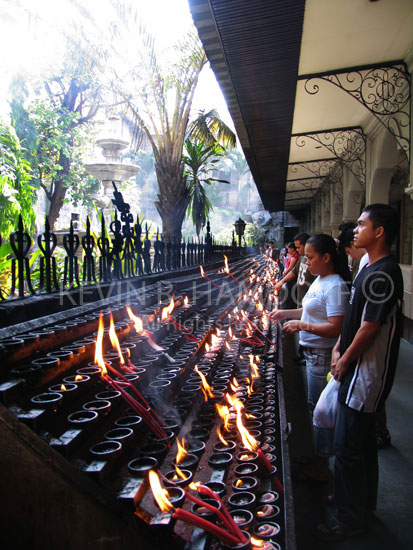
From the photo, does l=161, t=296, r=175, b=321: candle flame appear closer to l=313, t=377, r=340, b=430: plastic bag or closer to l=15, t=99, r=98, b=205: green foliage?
l=313, t=377, r=340, b=430: plastic bag

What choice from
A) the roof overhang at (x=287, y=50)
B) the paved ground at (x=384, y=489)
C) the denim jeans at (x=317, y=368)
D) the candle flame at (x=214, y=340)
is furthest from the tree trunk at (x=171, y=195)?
the denim jeans at (x=317, y=368)

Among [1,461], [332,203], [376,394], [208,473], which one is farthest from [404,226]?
[1,461]

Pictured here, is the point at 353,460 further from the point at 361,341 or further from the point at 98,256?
the point at 98,256

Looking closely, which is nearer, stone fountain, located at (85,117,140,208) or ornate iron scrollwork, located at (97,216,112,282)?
ornate iron scrollwork, located at (97,216,112,282)

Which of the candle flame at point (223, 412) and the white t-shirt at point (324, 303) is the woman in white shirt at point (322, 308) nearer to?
the white t-shirt at point (324, 303)

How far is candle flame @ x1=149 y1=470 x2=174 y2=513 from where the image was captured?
5.08 ft

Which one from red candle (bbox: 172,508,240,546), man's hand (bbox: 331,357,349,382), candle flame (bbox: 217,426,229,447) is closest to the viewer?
red candle (bbox: 172,508,240,546)

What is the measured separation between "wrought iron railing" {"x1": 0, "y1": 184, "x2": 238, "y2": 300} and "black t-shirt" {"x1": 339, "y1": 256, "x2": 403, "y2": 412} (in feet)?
6.70

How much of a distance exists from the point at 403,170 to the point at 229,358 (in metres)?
9.12

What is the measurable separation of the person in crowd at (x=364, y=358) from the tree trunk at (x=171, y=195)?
8.68 meters

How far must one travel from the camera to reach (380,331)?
2471 millimetres

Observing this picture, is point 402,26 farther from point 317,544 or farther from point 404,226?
point 404,226

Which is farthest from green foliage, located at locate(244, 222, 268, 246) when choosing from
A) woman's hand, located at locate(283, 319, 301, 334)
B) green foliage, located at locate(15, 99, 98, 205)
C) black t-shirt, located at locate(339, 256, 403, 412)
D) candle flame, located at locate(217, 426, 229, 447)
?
candle flame, located at locate(217, 426, 229, 447)

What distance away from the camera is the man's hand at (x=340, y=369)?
2584 mm
